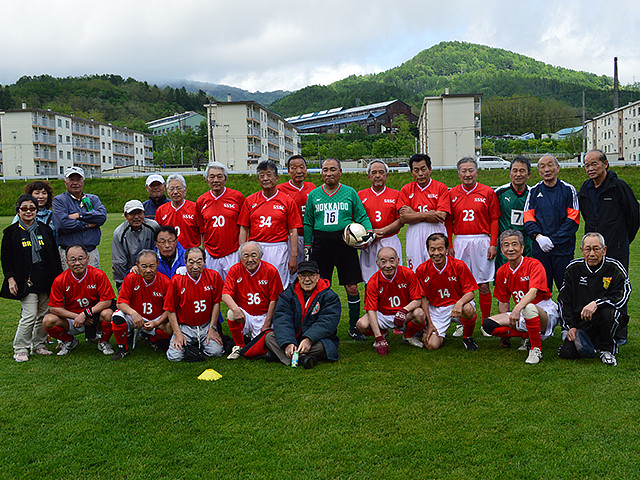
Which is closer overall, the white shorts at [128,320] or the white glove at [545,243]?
the white shorts at [128,320]

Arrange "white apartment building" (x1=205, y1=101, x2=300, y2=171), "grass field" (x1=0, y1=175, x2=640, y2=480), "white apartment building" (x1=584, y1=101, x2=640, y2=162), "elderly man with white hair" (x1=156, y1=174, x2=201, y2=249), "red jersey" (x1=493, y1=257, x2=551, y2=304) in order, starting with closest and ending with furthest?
1. "grass field" (x1=0, y1=175, x2=640, y2=480)
2. "red jersey" (x1=493, y1=257, x2=551, y2=304)
3. "elderly man with white hair" (x1=156, y1=174, x2=201, y2=249)
4. "white apartment building" (x1=205, y1=101, x2=300, y2=171)
5. "white apartment building" (x1=584, y1=101, x2=640, y2=162)

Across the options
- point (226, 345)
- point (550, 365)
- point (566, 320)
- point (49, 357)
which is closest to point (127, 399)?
point (226, 345)

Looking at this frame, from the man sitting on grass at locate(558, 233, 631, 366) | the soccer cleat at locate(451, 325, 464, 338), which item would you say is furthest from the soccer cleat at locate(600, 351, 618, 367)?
the soccer cleat at locate(451, 325, 464, 338)

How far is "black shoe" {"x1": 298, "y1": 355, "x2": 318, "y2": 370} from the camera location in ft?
15.0

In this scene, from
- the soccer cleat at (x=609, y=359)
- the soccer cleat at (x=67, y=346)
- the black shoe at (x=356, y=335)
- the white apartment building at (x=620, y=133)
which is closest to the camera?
the soccer cleat at (x=609, y=359)

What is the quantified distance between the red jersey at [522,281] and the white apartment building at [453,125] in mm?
46454

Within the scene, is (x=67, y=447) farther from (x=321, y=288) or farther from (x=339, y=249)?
(x=339, y=249)

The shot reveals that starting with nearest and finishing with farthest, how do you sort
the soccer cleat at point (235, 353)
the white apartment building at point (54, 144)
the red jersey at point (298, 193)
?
the soccer cleat at point (235, 353) < the red jersey at point (298, 193) < the white apartment building at point (54, 144)

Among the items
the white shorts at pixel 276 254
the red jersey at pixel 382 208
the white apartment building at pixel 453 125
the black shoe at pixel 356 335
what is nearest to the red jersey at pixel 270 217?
the white shorts at pixel 276 254

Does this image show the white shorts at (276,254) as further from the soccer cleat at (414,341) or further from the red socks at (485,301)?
the red socks at (485,301)

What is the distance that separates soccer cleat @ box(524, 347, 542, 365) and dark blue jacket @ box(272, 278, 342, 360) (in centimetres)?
183

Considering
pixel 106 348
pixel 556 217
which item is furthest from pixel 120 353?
pixel 556 217

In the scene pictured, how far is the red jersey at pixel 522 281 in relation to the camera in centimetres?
480

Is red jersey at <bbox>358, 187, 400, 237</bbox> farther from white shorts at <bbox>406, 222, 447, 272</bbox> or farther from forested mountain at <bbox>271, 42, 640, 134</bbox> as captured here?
forested mountain at <bbox>271, 42, 640, 134</bbox>
